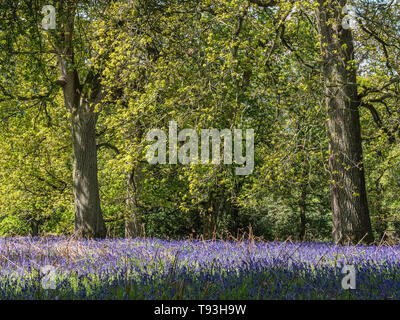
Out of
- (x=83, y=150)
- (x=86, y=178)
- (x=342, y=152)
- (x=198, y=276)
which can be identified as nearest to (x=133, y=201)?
(x=86, y=178)

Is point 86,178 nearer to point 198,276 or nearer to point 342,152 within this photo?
point 342,152

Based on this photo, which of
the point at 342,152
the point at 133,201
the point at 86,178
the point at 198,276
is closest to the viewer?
the point at 198,276

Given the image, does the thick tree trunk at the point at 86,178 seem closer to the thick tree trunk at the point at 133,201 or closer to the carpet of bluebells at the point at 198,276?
the thick tree trunk at the point at 133,201

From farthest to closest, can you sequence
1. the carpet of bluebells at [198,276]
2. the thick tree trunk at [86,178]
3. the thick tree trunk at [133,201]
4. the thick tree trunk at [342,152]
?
the thick tree trunk at [133,201], the thick tree trunk at [86,178], the thick tree trunk at [342,152], the carpet of bluebells at [198,276]

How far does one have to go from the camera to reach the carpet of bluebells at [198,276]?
4047mm

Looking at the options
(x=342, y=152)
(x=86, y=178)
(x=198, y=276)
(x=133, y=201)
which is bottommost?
(x=198, y=276)

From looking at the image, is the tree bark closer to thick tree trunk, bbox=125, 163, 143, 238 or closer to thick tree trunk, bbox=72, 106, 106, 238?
thick tree trunk, bbox=72, 106, 106, 238

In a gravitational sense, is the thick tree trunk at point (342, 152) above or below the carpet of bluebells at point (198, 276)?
above

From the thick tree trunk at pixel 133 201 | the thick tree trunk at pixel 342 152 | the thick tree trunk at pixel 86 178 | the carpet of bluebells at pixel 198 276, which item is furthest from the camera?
the thick tree trunk at pixel 133 201

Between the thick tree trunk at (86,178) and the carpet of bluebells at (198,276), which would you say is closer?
the carpet of bluebells at (198,276)

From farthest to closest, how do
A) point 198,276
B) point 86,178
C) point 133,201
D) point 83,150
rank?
point 133,201 < point 83,150 < point 86,178 < point 198,276

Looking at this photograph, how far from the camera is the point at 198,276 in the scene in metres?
4.67

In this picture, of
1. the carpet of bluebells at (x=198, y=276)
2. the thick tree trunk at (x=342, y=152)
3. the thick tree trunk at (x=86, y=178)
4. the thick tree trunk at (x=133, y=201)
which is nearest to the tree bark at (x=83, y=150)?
the thick tree trunk at (x=86, y=178)

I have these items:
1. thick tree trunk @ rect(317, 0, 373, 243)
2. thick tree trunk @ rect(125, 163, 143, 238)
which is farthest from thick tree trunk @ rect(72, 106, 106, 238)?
thick tree trunk @ rect(317, 0, 373, 243)
